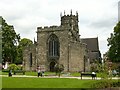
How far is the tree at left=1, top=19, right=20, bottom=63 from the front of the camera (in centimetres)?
5679

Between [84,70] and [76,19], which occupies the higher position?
[76,19]

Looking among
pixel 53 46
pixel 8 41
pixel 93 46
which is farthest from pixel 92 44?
pixel 8 41

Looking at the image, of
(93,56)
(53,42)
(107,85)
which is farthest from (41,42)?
(107,85)

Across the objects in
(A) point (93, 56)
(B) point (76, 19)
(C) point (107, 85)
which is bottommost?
(C) point (107, 85)

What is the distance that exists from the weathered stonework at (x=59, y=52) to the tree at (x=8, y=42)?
297cm

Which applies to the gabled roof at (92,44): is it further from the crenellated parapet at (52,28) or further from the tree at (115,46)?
the tree at (115,46)

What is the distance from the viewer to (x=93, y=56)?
75875mm

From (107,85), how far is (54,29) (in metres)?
38.5

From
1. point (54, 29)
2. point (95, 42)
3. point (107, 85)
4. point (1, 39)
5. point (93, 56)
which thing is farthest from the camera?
point (95, 42)

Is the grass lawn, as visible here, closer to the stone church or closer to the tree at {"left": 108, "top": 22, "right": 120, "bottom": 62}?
the tree at {"left": 108, "top": 22, "right": 120, "bottom": 62}

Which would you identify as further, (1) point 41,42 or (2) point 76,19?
(2) point 76,19

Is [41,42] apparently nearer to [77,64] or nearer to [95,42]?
[77,64]

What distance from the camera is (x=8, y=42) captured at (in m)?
58.7

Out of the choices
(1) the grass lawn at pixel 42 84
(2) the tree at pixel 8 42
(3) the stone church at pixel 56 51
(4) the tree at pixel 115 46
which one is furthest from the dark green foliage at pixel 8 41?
(1) the grass lawn at pixel 42 84
